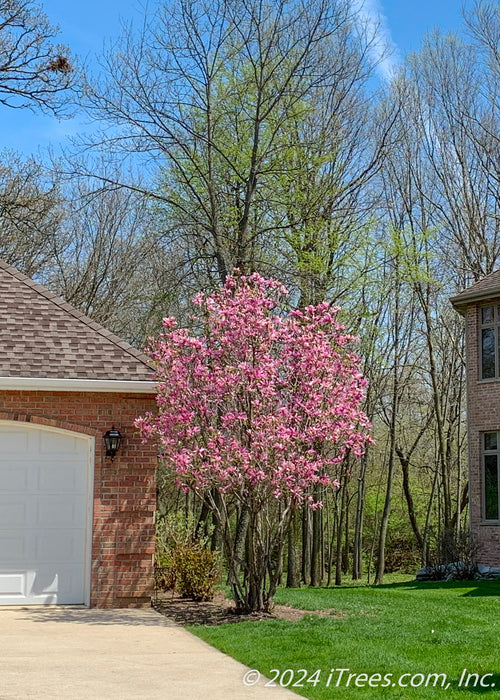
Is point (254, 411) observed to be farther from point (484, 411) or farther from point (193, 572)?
point (484, 411)

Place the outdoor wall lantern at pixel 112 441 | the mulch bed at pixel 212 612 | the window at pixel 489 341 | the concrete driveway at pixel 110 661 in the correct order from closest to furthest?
1. the concrete driveway at pixel 110 661
2. the mulch bed at pixel 212 612
3. the outdoor wall lantern at pixel 112 441
4. the window at pixel 489 341

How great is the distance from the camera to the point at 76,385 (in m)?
11.7

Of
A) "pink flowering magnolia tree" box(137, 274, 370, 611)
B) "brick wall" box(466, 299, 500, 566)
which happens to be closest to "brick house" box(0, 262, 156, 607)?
"pink flowering magnolia tree" box(137, 274, 370, 611)

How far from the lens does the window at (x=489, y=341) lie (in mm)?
20172

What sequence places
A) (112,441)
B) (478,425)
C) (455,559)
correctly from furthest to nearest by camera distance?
(478,425) < (455,559) < (112,441)

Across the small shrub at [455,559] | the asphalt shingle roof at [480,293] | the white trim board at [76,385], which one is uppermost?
the asphalt shingle roof at [480,293]

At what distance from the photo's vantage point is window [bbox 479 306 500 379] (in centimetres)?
2017

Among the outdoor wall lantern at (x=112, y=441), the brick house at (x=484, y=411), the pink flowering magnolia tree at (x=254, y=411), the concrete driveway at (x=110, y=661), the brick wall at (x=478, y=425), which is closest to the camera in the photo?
the concrete driveway at (x=110, y=661)

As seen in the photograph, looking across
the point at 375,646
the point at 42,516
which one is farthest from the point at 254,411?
the point at 375,646

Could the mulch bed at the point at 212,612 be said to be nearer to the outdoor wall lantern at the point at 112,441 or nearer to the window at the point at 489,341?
the outdoor wall lantern at the point at 112,441

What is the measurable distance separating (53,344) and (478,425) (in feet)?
36.2

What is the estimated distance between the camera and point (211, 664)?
794cm

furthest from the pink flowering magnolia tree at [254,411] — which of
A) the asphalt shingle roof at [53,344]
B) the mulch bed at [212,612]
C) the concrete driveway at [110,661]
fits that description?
the concrete driveway at [110,661]

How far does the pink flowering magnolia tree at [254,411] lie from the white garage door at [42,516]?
4.09 feet
